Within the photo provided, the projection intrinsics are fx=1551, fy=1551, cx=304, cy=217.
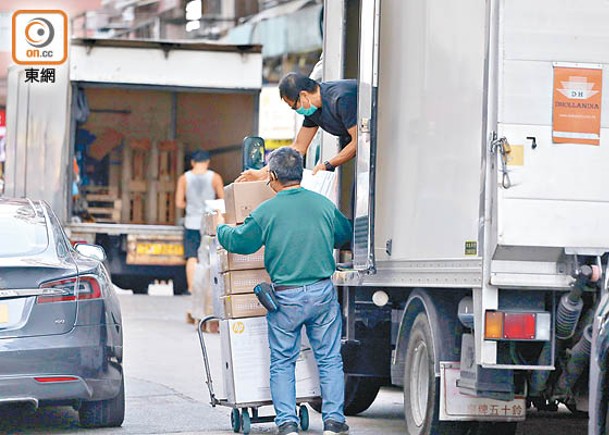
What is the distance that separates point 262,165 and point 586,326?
3072mm

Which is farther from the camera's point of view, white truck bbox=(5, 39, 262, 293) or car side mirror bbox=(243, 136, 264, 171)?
white truck bbox=(5, 39, 262, 293)

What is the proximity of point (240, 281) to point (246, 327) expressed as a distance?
0.27 metres

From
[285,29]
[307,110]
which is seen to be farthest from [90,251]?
[285,29]

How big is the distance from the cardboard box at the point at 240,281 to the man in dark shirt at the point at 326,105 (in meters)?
0.61

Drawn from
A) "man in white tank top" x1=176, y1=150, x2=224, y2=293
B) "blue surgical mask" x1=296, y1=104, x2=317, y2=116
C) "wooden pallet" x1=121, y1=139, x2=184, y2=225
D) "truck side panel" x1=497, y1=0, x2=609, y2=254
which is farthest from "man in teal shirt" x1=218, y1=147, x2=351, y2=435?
"wooden pallet" x1=121, y1=139, x2=184, y2=225

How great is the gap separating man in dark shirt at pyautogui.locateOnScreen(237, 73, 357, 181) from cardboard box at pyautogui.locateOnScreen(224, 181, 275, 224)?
20 centimetres

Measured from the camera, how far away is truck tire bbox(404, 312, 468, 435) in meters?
8.16

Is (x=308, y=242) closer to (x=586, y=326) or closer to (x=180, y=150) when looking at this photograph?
(x=586, y=326)

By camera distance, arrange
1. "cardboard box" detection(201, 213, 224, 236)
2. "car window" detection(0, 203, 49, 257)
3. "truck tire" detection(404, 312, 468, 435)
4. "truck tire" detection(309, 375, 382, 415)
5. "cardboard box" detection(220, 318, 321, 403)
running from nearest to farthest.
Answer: "truck tire" detection(404, 312, 468, 435) < "cardboard box" detection(220, 318, 321, 403) < "car window" detection(0, 203, 49, 257) < "cardboard box" detection(201, 213, 224, 236) < "truck tire" detection(309, 375, 382, 415)

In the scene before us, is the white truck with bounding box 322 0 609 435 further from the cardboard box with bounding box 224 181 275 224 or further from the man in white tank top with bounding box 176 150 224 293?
the man in white tank top with bounding box 176 150 224 293

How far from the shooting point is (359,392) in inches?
405

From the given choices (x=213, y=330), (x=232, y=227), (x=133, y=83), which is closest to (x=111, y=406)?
(x=232, y=227)

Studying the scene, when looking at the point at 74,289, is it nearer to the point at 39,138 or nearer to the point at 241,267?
the point at 241,267

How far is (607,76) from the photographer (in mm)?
7277
